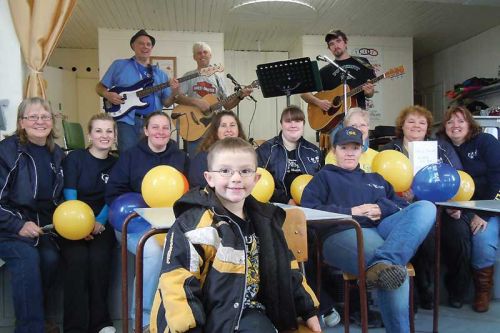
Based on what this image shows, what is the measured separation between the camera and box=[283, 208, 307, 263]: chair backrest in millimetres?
1575

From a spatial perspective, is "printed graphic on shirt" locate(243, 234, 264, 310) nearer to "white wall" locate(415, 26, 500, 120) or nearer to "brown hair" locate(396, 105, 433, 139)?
"brown hair" locate(396, 105, 433, 139)

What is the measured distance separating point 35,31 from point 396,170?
2.71 m

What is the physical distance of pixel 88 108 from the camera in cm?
852

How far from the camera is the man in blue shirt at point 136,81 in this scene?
391 centimetres

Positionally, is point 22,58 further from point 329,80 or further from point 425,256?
point 425,256

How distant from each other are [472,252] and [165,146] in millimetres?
2010

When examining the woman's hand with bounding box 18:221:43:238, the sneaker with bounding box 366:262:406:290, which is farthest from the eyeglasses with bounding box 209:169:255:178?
the woman's hand with bounding box 18:221:43:238

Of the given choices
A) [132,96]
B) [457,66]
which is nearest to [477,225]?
[132,96]

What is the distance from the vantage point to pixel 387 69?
7.83 meters

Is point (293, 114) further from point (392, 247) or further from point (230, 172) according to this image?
→ point (230, 172)

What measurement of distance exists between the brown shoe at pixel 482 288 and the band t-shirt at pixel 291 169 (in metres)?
1.25

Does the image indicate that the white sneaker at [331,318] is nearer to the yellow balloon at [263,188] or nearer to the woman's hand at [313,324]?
the yellow balloon at [263,188]

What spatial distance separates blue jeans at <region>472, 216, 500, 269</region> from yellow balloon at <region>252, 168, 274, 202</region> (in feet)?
4.22

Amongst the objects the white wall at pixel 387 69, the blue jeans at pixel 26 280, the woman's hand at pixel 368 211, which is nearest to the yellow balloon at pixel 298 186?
the woman's hand at pixel 368 211
